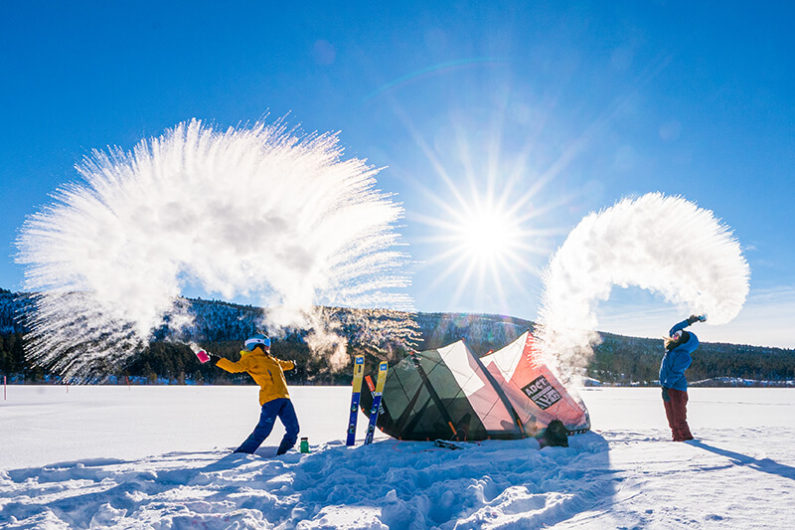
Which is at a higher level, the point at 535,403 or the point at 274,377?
the point at 274,377

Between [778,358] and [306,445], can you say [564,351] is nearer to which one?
[306,445]

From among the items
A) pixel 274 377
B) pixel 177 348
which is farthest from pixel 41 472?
pixel 177 348

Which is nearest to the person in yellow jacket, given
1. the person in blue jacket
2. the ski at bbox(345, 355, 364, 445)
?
the ski at bbox(345, 355, 364, 445)

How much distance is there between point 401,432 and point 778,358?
488ft

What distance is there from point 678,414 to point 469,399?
13.3 ft

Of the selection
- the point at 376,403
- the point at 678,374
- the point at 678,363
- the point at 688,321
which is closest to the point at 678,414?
the point at 678,374

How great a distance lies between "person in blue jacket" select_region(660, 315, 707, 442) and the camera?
7.90m

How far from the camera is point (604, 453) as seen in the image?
263 inches

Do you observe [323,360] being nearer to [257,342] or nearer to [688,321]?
[257,342]

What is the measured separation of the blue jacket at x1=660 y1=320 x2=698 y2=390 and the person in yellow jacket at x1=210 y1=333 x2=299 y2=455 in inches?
287

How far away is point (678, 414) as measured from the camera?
7918 millimetres

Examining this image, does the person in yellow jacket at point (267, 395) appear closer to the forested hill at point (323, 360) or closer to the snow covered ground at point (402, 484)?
the snow covered ground at point (402, 484)

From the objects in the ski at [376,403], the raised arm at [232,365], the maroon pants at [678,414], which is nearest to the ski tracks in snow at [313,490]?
the ski at [376,403]

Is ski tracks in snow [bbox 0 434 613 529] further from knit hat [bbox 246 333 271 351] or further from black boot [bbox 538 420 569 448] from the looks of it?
knit hat [bbox 246 333 271 351]
